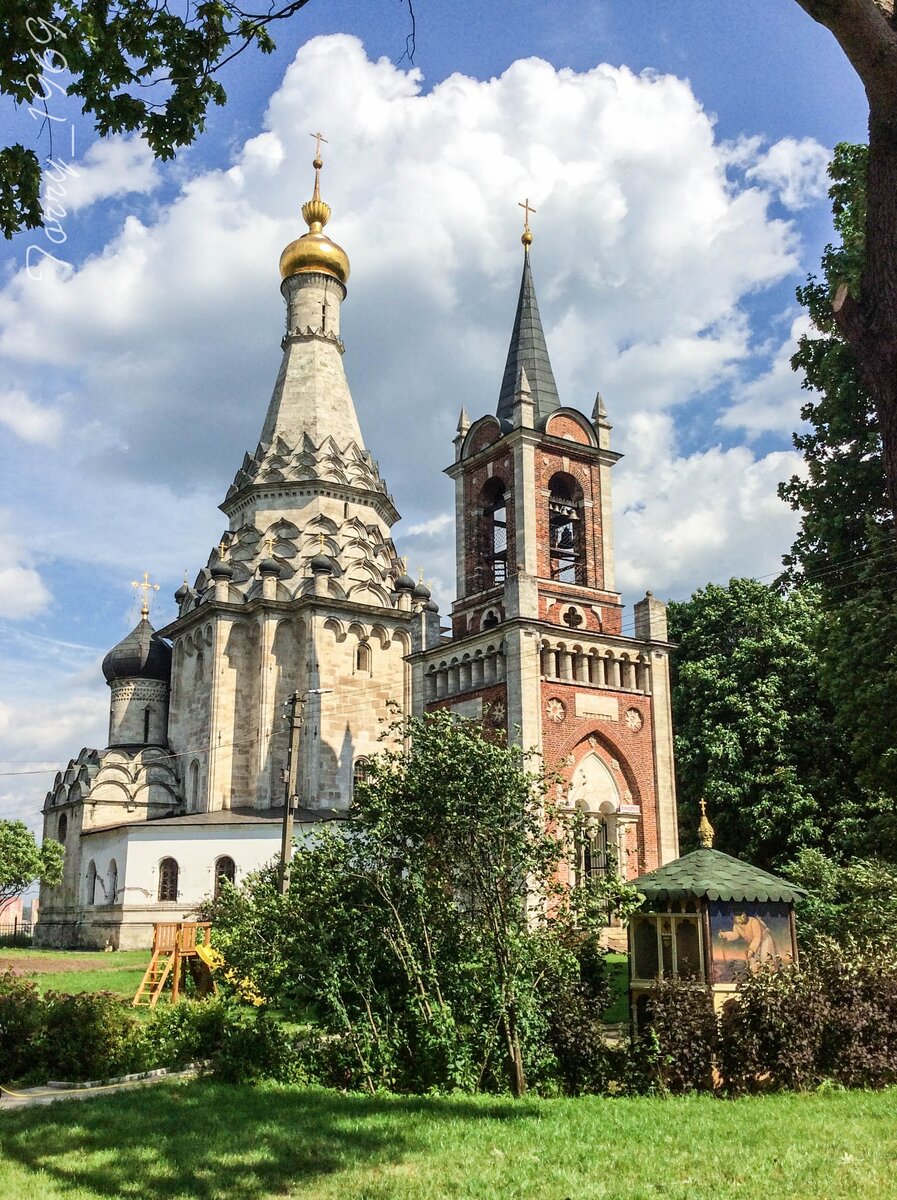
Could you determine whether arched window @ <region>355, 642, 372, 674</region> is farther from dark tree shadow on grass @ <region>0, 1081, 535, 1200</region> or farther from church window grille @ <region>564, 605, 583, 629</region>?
dark tree shadow on grass @ <region>0, 1081, 535, 1200</region>

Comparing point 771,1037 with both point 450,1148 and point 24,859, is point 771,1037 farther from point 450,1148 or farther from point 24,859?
point 24,859

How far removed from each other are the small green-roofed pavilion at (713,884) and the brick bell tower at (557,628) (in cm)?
1253

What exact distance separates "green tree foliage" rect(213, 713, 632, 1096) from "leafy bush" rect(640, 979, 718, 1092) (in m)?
1.01

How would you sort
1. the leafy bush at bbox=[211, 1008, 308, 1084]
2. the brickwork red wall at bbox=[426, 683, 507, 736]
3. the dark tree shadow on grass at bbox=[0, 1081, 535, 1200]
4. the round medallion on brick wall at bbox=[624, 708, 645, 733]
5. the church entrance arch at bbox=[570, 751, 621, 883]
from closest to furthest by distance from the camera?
the dark tree shadow on grass at bbox=[0, 1081, 535, 1200], the leafy bush at bbox=[211, 1008, 308, 1084], the brickwork red wall at bbox=[426, 683, 507, 736], the church entrance arch at bbox=[570, 751, 621, 883], the round medallion on brick wall at bbox=[624, 708, 645, 733]

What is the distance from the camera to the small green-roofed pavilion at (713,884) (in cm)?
1335

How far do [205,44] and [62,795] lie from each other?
39.6 m

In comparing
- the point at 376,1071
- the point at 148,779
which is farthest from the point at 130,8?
the point at 148,779

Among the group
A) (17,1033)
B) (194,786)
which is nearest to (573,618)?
(194,786)

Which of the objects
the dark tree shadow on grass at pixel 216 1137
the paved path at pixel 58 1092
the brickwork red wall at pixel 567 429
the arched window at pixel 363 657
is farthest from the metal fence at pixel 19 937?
the dark tree shadow on grass at pixel 216 1137

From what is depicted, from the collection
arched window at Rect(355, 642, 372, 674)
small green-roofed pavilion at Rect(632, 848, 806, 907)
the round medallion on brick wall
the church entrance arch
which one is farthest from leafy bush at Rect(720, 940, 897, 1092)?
arched window at Rect(355, 642, 372, 674)

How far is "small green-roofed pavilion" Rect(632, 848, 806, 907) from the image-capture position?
43.8ft

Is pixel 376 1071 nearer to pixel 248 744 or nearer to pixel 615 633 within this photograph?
pixel 615 633

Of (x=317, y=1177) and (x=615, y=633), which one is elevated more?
(x=615, y=633)

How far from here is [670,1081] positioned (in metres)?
11.9
